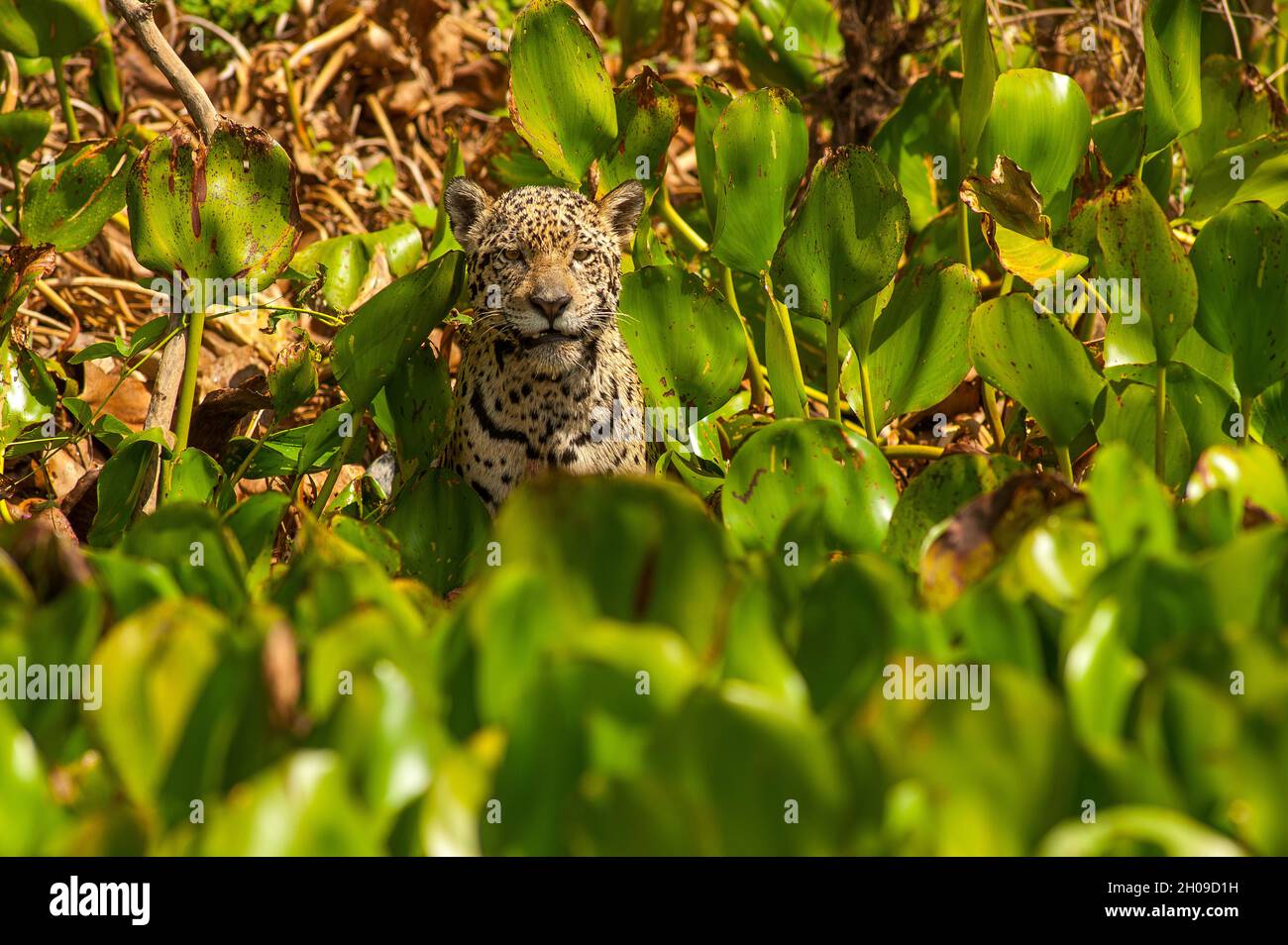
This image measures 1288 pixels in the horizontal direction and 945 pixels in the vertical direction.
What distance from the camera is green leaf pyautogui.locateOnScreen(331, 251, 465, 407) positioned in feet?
10.2

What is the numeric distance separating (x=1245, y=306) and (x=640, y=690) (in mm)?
1957

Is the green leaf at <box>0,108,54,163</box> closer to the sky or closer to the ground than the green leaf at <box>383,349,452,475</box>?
closer to the sky

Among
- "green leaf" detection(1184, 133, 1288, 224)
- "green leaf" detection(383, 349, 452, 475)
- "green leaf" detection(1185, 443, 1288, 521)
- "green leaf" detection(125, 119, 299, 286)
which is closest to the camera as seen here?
"green leaf" detection(1185, 443, 1288, 521)

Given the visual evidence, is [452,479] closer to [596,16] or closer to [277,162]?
[277,162]

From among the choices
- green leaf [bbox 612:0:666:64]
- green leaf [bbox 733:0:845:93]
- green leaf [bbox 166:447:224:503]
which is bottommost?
green leaf [bbox 166:447:224:503]

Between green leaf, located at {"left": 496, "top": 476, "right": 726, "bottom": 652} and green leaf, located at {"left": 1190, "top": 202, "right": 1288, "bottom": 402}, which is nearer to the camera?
green leaf, located at {"left": 496, "top": 476, "right": 726, "bottom": 652}

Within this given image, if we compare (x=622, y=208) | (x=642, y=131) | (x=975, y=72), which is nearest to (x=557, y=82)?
(x=642, y=131)

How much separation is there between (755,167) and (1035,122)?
0.80 metres

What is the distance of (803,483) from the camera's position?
2.67m

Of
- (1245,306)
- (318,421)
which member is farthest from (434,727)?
(1245,306)

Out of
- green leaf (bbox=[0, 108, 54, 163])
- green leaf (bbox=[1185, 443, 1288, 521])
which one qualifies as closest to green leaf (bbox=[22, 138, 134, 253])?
green leaf (bbox=[0, 108, 54, 163])

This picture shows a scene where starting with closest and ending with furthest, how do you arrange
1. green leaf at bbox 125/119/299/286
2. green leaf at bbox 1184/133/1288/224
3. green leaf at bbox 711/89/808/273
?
green leaf at bbox 125/119/299/286 < green leaf at bbox 711/89/808/273 < green leaf at bbox 1184/133/1288/224

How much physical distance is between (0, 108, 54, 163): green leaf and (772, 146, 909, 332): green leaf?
2464mm

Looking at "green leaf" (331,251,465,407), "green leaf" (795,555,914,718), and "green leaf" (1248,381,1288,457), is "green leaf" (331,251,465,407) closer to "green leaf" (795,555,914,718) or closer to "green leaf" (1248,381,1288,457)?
"green leaf" (795,555,914,718)
